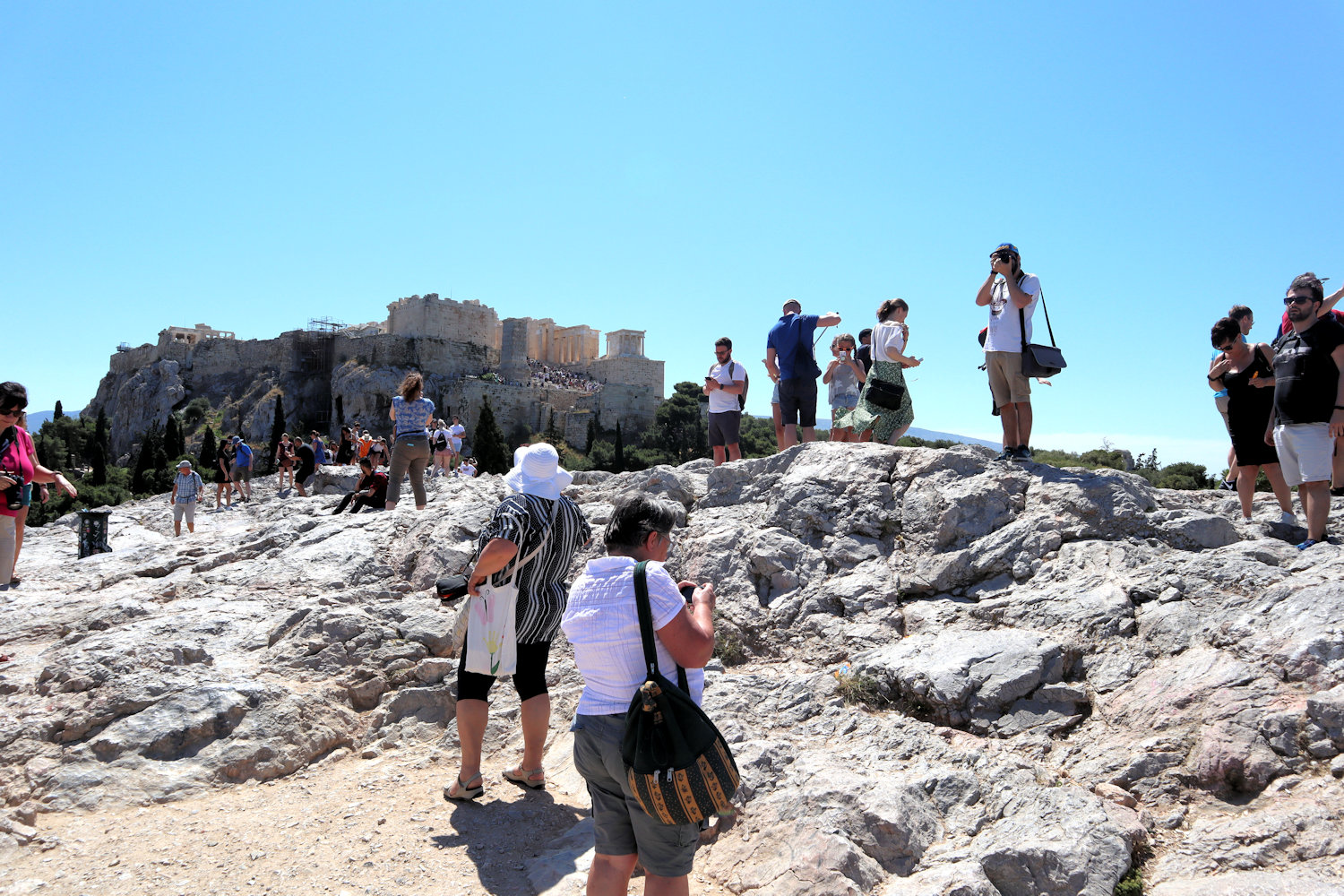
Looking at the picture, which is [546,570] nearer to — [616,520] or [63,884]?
[616,520]

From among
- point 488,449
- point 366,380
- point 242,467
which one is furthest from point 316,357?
point 242,467

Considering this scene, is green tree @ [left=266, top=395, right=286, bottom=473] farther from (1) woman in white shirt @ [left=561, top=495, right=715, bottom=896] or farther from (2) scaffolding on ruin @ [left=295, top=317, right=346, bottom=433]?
(1) woman in white shirt @ [left=561, top=495, right=715, bottom=896]

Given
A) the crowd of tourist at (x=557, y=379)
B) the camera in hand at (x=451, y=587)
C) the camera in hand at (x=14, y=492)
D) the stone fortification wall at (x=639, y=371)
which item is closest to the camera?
the camera in hand at (x=451, y=587)

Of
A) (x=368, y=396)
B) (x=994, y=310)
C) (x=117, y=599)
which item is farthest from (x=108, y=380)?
(x=994, y=310)

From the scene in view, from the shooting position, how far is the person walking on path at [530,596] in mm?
3709

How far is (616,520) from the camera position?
8.80 feet

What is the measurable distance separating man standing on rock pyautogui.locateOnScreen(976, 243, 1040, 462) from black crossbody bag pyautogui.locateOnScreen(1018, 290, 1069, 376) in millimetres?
12

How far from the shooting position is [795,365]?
7.17 meters

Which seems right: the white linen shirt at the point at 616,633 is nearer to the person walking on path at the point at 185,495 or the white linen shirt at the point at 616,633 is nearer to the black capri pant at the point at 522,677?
the black capri pant at the point at 522,677

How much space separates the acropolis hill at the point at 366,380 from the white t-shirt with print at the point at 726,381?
46089 millimetres

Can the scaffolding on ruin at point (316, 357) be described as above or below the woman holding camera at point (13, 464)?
above

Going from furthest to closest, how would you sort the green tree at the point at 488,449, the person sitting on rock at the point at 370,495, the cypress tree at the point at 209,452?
the cypress tree at the point at 209,452, the green tree at the point at 488,449, the person sitting on rock at the point at 370,495

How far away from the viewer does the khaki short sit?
5.45 meters

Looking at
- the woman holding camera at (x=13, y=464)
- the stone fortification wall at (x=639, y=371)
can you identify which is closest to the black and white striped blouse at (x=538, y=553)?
the woman holding camera at (x=13, y=464)
